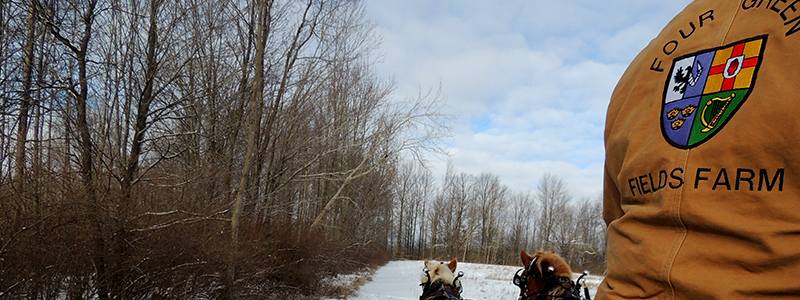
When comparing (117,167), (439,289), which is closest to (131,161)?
(117,167)

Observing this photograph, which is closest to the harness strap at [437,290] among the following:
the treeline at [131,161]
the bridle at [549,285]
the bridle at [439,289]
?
the bridle at [439,289]

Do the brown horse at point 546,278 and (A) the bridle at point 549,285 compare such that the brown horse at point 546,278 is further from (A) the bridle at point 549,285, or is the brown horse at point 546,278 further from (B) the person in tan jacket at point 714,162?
(B) the person in tan jacket at point 714,162

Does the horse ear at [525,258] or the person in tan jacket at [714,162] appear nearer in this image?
the person in tan jacket at [714,162]

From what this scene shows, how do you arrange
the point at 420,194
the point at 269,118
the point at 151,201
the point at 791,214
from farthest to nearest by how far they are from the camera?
the point at 420,194, the point at 269,118, the point at 151,201, the point at 791,214

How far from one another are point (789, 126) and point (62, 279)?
6.01 m

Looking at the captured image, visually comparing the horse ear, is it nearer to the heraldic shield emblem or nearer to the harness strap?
the harness strap

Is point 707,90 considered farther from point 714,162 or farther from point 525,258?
point 525,258

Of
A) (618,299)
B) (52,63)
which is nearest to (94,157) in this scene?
(52,63)

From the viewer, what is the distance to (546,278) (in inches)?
181

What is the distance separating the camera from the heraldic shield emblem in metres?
0.82

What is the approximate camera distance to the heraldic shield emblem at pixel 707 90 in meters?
0.82

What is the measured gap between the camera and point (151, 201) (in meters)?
5.68

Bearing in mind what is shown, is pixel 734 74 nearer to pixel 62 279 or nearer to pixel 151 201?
pixel 62 279

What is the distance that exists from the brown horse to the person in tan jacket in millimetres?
3640
